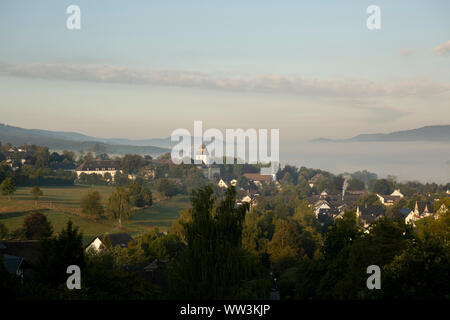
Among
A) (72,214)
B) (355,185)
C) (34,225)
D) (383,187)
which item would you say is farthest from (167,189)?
(355,185)

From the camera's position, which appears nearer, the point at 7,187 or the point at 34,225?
the point at 34,225

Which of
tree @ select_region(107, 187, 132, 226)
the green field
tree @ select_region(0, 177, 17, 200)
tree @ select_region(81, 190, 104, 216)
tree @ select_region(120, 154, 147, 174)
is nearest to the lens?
the green field

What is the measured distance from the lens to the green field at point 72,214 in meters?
67.9

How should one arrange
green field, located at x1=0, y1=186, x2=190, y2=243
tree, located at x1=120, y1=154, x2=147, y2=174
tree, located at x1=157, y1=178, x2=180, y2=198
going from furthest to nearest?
tree, located at x1=120, y1=154, x2=147, y2=174, tree, located at x1=157, y1=178, x2=180, y2=198, green field, located at x1=0, y1=186, x2=190, y2=243

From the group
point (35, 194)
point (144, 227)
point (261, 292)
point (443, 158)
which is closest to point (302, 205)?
point (144, 227)

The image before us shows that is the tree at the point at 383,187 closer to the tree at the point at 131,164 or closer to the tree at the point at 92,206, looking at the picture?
the tree at the point at 131,164

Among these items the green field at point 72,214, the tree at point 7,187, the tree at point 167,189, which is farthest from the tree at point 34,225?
the tree at point 167,189

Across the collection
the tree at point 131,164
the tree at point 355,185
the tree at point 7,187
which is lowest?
the tree at point 355,185

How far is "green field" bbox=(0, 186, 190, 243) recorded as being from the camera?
2675 inches

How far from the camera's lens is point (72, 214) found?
74.7 meters

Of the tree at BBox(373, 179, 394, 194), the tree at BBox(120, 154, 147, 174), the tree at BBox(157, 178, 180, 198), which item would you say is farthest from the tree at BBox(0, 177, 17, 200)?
the tree at BBox(373, 179, 394, 194)

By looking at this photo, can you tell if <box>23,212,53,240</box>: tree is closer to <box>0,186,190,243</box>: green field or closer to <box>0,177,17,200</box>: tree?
<box>0,186,190,243</box>: green field

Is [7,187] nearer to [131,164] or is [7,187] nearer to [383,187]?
[131,164]

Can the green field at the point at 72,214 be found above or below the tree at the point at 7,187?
below
